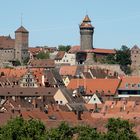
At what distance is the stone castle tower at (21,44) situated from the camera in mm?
164625

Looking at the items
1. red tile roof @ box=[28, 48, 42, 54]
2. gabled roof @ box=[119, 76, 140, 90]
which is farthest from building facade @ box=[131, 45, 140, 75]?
gabled roof @ box=[119, 76, 140, 90]

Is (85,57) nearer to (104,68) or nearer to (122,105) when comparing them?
(104,68)

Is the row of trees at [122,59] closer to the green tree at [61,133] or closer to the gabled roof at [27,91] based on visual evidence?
the gabled roof at [27,91]

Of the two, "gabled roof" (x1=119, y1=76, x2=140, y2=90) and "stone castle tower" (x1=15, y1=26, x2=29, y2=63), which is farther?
"stone castle tower" (x1=15, y1=26, x2=29, y2=63)

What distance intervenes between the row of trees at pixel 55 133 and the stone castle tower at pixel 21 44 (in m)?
103

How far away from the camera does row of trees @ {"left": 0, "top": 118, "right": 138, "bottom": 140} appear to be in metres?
56.7

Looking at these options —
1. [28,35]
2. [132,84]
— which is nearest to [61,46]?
[28,35]

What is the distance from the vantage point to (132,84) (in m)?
109

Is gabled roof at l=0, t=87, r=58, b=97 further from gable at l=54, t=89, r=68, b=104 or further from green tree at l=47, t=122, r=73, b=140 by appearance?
green tree at l=47, t=122, r=73, b=140

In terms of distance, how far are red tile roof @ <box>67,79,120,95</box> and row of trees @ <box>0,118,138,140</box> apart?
146 feet

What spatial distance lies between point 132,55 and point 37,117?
265ft

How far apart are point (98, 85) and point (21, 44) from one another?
199 ft

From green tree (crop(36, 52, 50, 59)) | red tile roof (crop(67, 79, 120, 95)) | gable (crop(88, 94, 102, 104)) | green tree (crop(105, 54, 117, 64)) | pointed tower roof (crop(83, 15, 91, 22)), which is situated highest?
pointed tower roof (crop(83, 15, 91, 22))

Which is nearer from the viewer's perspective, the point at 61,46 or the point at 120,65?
the point at 120,65
